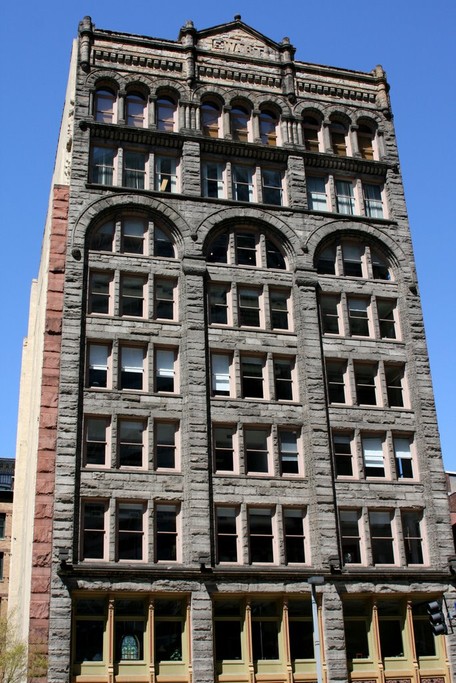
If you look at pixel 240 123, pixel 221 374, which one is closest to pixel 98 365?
pixel 221 374

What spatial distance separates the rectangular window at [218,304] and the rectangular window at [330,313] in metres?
4.69

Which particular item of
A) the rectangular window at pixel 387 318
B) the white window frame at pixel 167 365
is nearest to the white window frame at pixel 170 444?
the white window frame at pixel 167 365

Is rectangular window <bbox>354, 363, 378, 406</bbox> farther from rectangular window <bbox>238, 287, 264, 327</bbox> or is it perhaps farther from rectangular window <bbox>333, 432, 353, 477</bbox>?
rectangular window <bbox>238, 287, 264, 327</bbox>

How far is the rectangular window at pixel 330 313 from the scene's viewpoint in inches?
1591

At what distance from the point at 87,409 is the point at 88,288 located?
588cm

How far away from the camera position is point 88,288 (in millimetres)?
38031

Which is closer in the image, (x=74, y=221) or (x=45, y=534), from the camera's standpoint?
(x=45, y=534)

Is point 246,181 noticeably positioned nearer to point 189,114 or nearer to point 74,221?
point 189,114

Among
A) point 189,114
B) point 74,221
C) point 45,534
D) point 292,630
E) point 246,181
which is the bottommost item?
point 292,630

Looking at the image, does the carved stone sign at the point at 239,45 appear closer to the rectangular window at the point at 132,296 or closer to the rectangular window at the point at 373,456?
the rectangular window at the point at 132,296

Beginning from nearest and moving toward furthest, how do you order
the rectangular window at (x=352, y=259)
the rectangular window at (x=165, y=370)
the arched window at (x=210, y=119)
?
the rectangular window at (x=165, y=370)
the rectangular window at (x=352, y=259)
the arched window at (x=210, y=119)

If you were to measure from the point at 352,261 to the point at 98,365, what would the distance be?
13990 millimetres

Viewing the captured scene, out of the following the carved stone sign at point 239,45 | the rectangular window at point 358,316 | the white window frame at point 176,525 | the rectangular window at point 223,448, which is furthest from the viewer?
the carved stone sign at point 239,45

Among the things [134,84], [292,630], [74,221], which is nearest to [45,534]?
[292,630]
